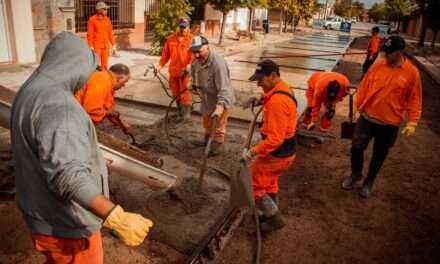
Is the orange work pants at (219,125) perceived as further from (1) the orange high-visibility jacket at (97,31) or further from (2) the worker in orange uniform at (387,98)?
(1) the orange high-visibility jacket at (97,31)

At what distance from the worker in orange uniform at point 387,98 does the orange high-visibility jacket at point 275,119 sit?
1531 mm

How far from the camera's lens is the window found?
500 inches

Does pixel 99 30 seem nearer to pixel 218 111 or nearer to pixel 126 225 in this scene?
pixel 218 111

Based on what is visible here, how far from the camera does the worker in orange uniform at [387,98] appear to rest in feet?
13.0

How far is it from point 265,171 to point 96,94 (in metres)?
1.95

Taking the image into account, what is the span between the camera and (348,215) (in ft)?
13.5

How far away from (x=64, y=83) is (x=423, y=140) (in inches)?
276

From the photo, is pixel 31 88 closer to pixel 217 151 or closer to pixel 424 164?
pixel 217 151

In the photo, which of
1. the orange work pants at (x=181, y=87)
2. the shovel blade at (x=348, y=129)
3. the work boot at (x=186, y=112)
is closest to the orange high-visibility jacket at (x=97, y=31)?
the orange work pants at (x=181, y=87)

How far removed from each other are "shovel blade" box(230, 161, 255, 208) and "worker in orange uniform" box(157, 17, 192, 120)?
3.63 metres

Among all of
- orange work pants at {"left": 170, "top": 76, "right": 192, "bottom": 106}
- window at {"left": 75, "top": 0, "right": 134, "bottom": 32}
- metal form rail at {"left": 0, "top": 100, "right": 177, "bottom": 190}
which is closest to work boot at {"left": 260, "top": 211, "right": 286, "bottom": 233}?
metal form rail at {"left": 0, "top": 100, "right": 177, "bottom": 190}

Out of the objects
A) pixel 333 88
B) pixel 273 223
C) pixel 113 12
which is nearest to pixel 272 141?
pixel 273 223

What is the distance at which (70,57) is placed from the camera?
1588 mm

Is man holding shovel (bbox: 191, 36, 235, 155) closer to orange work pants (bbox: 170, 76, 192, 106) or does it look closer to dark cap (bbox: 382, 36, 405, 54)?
orange work pants (bbox: 170, 76, 192, 106)
